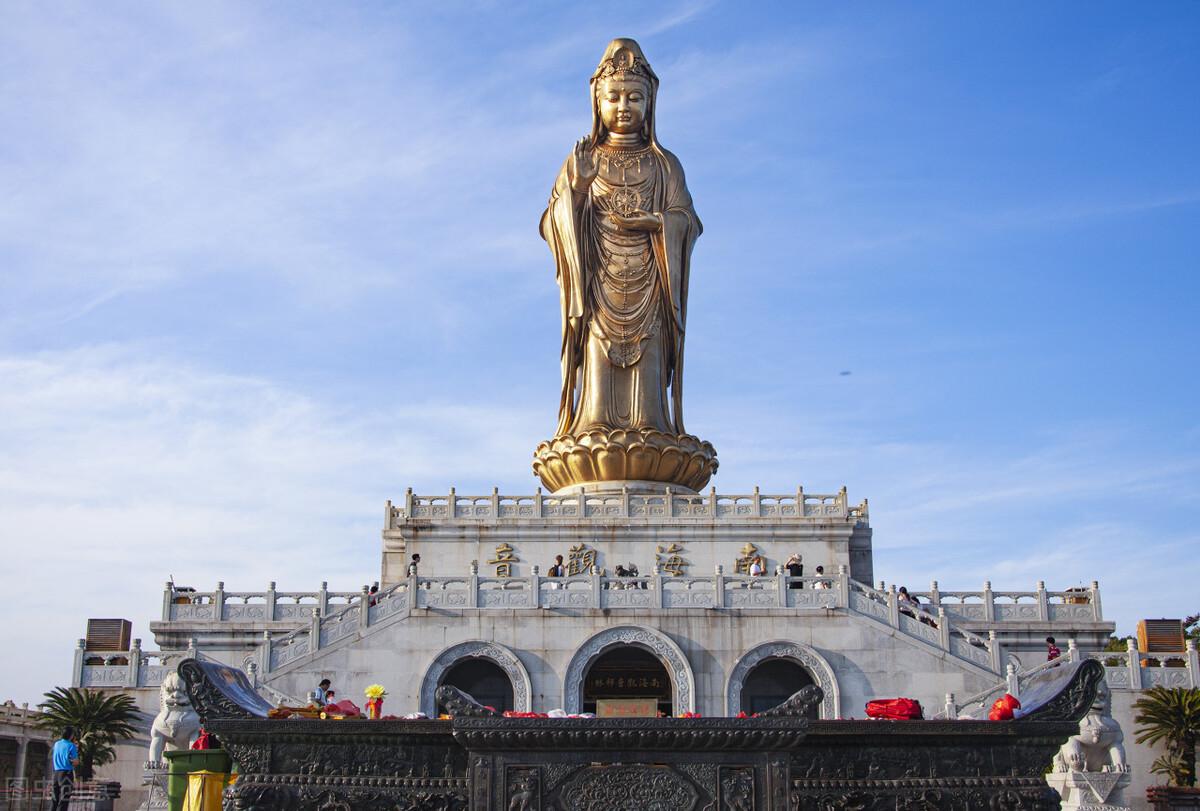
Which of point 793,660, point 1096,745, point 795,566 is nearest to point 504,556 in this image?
point 795,566

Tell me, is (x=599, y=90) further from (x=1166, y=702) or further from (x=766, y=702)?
(x=1166, y=702)

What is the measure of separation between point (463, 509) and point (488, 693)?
6437mm

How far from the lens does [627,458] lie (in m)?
30.4

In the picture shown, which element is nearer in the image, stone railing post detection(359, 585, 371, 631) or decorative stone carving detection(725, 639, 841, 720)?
decorative stone carving detection(725, 639, 841, 720)

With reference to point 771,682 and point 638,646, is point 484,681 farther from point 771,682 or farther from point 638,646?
point 771,682

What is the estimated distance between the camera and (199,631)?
1016 inches

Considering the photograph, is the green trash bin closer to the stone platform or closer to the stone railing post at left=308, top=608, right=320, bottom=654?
the stone platform

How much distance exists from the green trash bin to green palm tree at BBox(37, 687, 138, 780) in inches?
525

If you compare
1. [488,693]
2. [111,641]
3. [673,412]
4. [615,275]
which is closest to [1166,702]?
[488,693]

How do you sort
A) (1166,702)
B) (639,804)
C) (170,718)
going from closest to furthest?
(639,804) < (170,718) < (1166,702)

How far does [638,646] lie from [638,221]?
12.8 m

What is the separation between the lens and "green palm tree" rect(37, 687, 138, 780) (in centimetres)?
2174

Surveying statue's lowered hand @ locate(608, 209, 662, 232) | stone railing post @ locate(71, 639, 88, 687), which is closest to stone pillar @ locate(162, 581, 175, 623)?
stone railing post @ locate(71, 639, 88, 687)

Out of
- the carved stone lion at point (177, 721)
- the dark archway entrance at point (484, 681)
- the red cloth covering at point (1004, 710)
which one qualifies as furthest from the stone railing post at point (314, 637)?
the red cloth covering at point (1004, 710)
